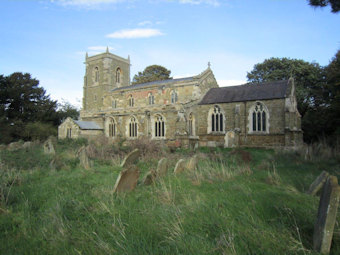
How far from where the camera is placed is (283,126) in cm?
1964

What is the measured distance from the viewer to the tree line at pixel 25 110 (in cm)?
2894

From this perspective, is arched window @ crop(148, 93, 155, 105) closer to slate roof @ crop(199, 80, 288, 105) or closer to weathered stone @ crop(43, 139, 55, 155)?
slate roof @ crop(199, 80, 288, 105)

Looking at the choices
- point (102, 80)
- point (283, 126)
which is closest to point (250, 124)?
point (283, 126)

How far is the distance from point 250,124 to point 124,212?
729 inches

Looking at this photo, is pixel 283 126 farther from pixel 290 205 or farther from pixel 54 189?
pixel 54 189

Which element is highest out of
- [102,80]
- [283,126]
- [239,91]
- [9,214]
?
[102,80]

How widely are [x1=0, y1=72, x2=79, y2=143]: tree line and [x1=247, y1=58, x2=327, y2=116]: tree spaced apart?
28.6m

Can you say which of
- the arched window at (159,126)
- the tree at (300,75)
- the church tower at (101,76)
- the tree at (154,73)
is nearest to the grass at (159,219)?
the arched window at (159,126)

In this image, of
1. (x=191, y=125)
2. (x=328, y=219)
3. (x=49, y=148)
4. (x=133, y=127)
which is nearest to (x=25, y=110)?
(x=133, y=127)

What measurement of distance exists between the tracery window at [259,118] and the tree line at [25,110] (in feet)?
78.8

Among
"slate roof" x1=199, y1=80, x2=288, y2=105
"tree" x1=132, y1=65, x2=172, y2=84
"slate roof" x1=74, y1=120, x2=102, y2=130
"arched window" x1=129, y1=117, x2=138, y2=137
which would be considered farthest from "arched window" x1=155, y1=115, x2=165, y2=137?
"tree" x1=132, y1=65, x2=172, y2=84

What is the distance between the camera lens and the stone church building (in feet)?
65.8

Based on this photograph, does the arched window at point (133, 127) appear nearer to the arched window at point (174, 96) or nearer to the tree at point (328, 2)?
the arched window at point (174, 96)

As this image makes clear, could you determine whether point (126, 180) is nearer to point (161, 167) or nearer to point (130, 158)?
point (161, 167)
